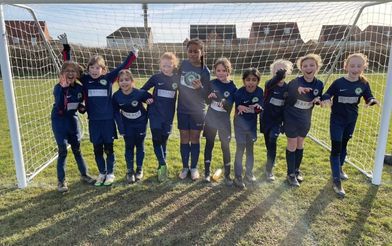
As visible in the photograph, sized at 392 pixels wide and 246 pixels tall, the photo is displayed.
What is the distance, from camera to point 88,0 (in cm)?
330

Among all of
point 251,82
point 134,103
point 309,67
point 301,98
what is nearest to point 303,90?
point 301,98

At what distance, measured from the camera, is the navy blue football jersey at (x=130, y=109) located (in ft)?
12.6

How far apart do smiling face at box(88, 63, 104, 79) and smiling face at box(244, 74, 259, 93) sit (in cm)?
162

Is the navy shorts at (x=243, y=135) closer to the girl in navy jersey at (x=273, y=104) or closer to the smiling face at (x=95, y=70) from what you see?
the girl in navy jersey at (x=273, y=104)

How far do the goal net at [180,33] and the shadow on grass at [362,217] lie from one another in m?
0.68

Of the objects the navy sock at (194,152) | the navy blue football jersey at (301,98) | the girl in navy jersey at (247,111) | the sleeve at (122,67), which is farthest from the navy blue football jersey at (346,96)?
the sleeve at (122,67)

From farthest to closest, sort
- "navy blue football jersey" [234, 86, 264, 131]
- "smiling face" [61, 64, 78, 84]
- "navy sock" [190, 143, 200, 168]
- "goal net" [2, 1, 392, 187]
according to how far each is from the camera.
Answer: "goal net" [2, 1, 392, 187] → "navy sock" [190, 143, 200, 168] → "navy blue football jersey" [234, 86, 264, 131] → "smiling face" [61, 64, 78, 84]

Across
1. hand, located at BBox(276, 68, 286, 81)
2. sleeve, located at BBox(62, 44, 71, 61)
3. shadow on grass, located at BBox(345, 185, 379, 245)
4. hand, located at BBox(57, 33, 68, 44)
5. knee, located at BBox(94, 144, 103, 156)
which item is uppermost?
hand, located at BBox(57, 33, 68, 44)

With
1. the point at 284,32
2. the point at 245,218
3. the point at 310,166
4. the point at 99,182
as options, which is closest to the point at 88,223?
the point at 99,182

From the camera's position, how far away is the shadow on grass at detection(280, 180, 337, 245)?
2955mm

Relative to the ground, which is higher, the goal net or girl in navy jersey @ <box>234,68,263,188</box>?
the goal net

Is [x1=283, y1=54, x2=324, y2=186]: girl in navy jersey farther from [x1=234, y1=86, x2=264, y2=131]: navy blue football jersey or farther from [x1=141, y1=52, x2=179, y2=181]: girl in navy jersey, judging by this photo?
[x1=141, y1=52, x2=179, y2=181]: girl in navy jersey

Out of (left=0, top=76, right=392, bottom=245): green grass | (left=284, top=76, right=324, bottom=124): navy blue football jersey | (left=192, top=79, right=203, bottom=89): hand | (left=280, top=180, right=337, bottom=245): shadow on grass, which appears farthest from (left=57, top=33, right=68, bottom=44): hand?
(left=280, top=180, right=337, bottom=245): shadow on grass

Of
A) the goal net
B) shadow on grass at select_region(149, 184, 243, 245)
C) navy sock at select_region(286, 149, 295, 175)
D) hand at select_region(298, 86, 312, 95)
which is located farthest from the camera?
the goal net
